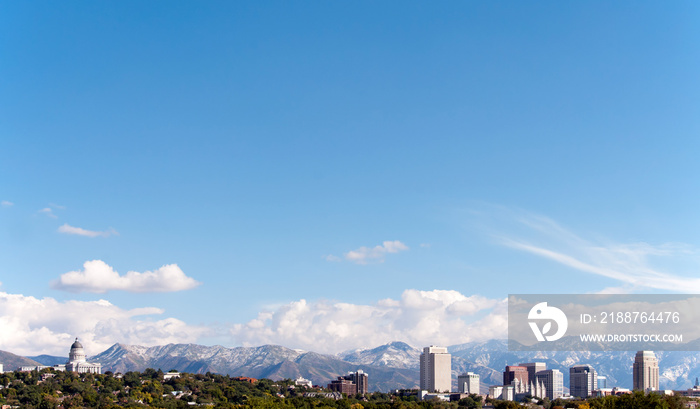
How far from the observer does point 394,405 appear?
550ft

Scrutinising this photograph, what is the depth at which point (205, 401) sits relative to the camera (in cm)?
19575

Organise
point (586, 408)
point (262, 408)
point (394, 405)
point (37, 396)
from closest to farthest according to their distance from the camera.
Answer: point (586, 408), point (262, 408), point (394, 405), point (37, 396)

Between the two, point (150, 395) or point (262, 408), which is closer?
point (262, 408)

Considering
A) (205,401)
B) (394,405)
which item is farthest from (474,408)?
(205,401)

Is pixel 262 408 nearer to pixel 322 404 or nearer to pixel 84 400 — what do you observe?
pixel 322 404

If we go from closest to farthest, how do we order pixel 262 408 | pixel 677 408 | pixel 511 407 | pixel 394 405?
1. pixel 677 408
2. pixel 262 408
3. pixel 511 407
4. pixel 394 405

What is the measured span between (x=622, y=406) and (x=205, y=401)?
114m

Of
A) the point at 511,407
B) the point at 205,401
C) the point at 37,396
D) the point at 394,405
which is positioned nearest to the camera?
the point at 511,407

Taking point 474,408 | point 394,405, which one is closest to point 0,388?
point 394,405

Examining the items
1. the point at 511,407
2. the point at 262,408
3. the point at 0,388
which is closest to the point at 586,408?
the point at 511,407

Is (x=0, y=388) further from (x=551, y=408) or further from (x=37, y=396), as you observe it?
(x=551, y=408)

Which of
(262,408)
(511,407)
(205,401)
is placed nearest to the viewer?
(262,408)

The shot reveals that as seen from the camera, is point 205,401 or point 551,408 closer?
point 551,408

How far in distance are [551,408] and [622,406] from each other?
207 feet
